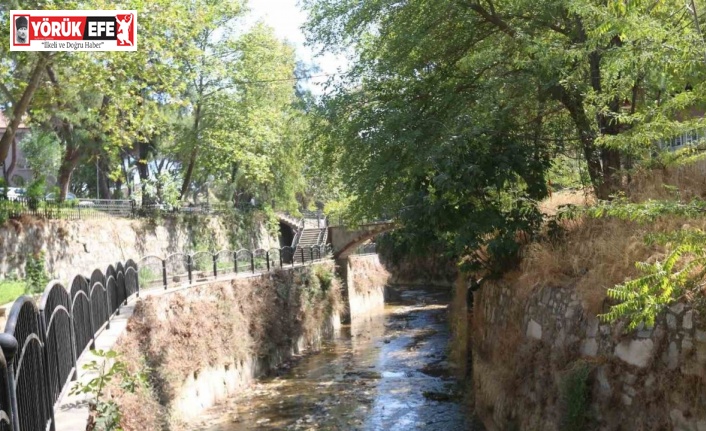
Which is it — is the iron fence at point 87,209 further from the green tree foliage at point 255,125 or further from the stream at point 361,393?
the stream at point 361,393

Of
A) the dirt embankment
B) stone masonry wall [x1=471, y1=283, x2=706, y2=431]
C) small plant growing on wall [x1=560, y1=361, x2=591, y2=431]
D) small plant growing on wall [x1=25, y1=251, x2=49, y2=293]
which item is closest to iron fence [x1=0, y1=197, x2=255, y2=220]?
small plant growing on wall [x1=25, y1=251, x2=49, y2=293]

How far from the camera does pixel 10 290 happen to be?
14.5 meters

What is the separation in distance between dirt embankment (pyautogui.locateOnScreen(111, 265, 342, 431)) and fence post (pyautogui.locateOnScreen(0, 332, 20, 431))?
413cm

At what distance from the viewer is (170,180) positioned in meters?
27.3

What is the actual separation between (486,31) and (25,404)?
1119 cm

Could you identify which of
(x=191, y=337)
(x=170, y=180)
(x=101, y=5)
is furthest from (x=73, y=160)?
(x=191, y=337)

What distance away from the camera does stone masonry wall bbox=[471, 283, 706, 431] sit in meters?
5.78

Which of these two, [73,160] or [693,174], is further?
[73,160]

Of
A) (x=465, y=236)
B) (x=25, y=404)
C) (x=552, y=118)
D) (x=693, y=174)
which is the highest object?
(x=552, y=118)

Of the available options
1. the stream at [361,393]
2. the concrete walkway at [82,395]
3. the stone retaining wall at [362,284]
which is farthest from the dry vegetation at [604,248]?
the stone retaining wall at [362,284]

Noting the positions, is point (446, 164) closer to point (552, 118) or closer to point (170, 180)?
point (552, 118)

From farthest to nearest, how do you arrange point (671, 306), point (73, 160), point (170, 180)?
point (170, 180)
point (73, 160)
point (671, 306)

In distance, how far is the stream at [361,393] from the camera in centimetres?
1210

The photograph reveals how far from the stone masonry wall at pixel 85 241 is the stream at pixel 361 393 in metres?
7.17
